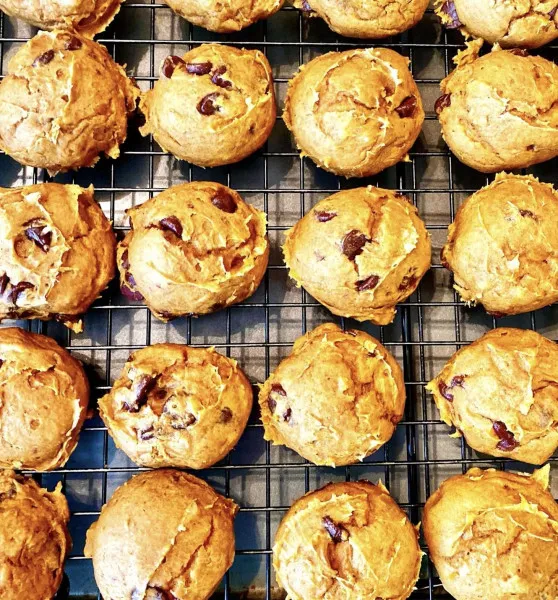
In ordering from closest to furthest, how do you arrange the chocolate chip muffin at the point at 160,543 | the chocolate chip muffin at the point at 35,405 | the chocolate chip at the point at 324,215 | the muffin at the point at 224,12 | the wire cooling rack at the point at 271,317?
1. the chocolate chip muffin at the point at 160,543
2. the chocolate chip muffin at the point at 35,405
3. the chocolate chip at the point at 324,215
4. the muffin at the point at 224,12
5. the wire cooling rack at the point at 271,317

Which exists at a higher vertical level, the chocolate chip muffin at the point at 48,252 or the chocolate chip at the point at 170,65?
the chocolate chip at the point at 170,65

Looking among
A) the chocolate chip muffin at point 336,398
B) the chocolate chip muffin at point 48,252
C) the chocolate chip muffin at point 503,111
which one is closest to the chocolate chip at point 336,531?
the chocolate chip muffin at point 336,398

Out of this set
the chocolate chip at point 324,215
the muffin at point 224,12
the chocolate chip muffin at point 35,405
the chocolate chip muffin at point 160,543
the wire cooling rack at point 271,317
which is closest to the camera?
the chocolate chip muffin at point 160,543

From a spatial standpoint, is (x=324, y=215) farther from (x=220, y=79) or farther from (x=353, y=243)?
(x=220, y=79)

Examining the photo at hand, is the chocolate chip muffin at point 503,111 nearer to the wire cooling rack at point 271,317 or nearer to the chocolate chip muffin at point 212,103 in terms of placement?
the wire cooling rack at point 271,317

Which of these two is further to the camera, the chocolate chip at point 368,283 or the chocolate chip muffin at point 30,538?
the chocolate chip at point 368,283

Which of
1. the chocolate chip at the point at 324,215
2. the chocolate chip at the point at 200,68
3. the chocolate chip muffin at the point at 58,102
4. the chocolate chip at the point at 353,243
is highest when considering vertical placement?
the chocolate chip at the point at 200,68

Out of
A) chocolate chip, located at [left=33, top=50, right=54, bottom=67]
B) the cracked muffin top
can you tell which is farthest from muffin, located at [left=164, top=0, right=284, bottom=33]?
the cracked muffin top
